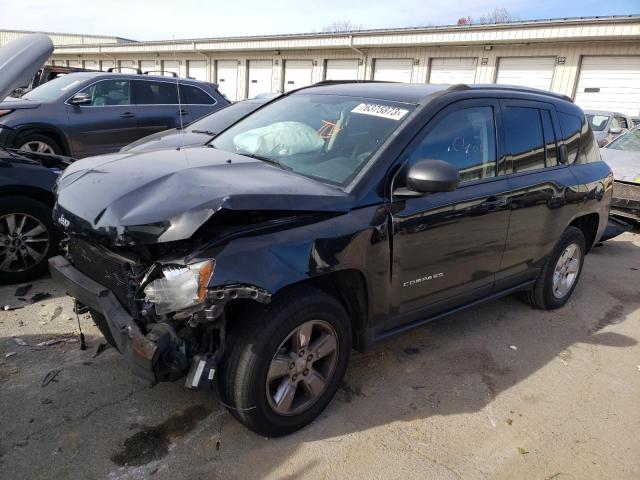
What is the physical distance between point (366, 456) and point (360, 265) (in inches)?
39.4

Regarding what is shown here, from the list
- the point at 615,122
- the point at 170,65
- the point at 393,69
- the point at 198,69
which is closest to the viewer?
the point at 615,122

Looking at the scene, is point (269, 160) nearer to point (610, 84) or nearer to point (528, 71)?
point (610, 84)

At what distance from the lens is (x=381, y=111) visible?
321 cm

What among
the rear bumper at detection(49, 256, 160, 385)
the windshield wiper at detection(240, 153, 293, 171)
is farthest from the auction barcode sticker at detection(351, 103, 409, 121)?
the rear bumper at detection(49, 256, 160, 385)

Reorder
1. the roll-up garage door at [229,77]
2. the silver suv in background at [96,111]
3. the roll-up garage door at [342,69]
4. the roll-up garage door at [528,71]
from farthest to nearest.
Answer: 1. the roll-up garage door at [229,77]
2. the roll-up garage door at [342,69]
3. the roll-up garage door at [528,71]
4. the silver suv in background at [96,111]

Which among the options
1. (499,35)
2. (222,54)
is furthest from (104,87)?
(222,54)

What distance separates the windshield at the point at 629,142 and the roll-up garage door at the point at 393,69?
13.3m

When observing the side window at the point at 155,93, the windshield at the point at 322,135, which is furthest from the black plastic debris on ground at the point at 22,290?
the side window at the point at 155,93

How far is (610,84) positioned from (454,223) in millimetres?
17127

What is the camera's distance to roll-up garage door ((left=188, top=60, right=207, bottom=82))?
1187 inches

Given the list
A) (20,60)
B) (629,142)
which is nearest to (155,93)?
(20,60)

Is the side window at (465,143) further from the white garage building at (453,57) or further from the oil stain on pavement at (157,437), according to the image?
the white garage building at (453,57)

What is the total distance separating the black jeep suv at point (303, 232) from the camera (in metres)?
2.35

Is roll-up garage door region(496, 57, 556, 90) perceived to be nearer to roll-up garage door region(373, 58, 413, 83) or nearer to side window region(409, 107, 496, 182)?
roll-up garage door region(373, 58, 413, 83)
